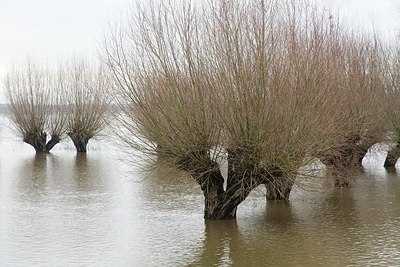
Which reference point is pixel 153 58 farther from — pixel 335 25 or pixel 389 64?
pixel 389 64

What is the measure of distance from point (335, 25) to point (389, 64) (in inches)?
270

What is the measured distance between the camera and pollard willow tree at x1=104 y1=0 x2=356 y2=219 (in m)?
12.6

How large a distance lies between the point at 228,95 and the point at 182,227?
347 cm

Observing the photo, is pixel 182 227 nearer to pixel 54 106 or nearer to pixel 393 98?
pixel 393 98

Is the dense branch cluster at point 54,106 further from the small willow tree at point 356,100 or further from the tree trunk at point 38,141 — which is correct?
the small willow tree at point 356,100

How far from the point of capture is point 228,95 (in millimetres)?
12664

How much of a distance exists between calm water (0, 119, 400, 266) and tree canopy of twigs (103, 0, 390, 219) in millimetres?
1429

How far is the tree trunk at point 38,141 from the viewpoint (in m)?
40.7

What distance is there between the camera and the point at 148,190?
20328mm

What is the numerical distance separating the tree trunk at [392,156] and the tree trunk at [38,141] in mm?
24749

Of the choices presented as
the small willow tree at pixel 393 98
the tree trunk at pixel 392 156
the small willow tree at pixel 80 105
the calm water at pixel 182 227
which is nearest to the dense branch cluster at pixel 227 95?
the calm water at pixel 182 227

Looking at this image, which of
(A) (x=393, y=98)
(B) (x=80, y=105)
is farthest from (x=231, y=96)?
(B) (x=80, y=105)

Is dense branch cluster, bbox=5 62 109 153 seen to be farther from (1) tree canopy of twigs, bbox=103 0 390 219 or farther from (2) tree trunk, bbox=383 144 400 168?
(1) tree canopy of twigs, bbox=103 0 390 219

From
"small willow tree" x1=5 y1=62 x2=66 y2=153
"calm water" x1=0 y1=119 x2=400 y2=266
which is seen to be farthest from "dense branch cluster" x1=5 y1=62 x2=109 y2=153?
"calm water" x1=0 y1=119 x2=400 y2=266
